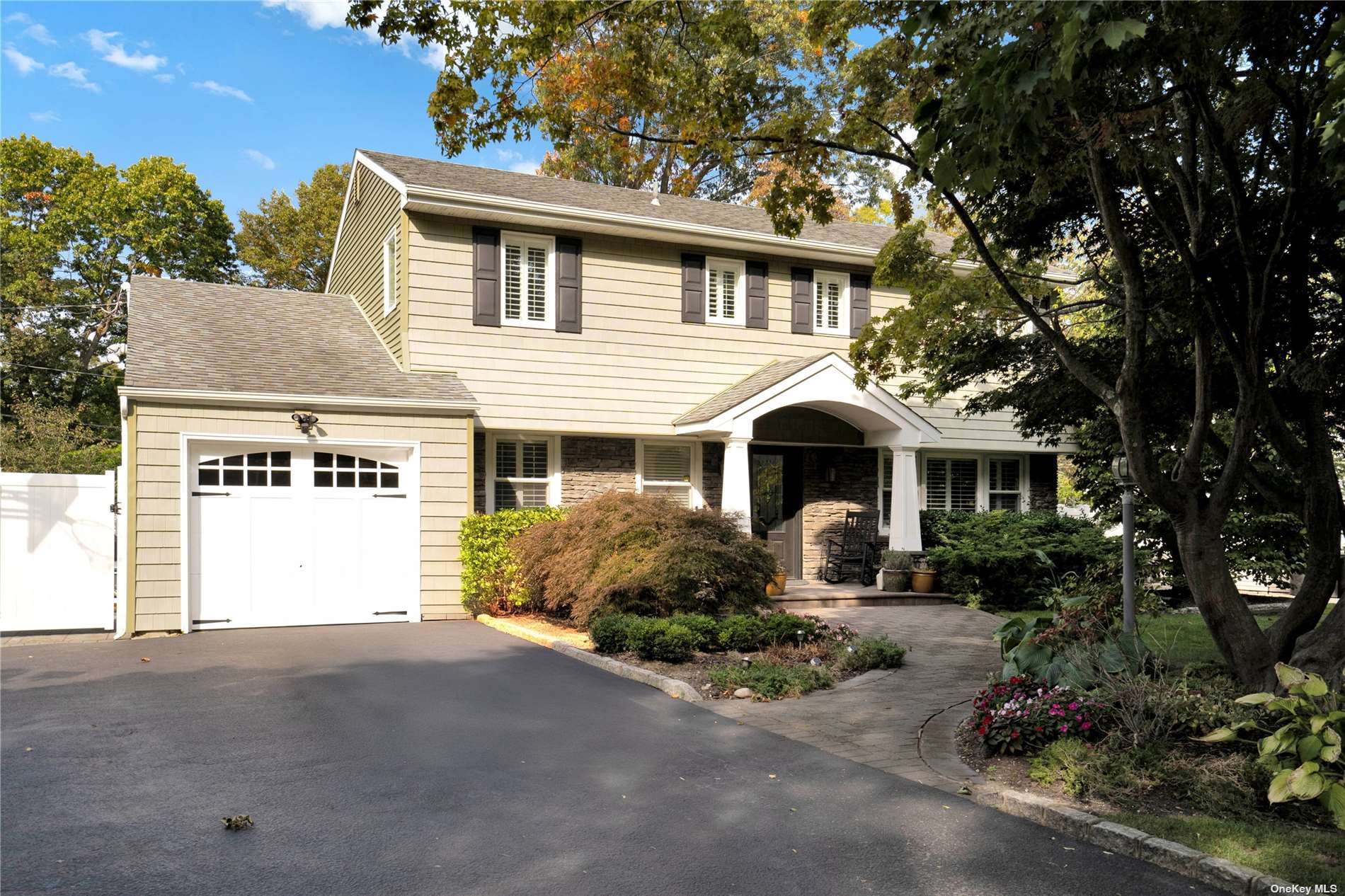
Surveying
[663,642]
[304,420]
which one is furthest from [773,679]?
[304,420]

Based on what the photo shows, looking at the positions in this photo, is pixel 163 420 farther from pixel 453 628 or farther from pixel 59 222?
pixel 59 222

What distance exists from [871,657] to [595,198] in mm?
10450

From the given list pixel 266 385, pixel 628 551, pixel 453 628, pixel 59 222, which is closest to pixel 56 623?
pixel 266 385

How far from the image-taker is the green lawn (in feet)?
14.1

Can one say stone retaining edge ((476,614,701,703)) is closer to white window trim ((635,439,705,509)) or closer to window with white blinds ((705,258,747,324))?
white window trim ((635,439,705,509))

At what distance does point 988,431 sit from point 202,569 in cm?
1440

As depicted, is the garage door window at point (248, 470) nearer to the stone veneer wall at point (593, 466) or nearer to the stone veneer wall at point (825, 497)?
the stone veneer wall at point (593, 466)

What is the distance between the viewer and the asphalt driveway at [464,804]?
14.4 ft

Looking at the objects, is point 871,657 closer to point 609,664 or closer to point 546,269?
point 609,664

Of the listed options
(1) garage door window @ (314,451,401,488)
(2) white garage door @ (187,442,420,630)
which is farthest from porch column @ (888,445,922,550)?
(1) garage door window @ (314,451,401,488)

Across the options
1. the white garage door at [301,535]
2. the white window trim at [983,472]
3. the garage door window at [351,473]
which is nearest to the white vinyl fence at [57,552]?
the white garage door at [301,535]

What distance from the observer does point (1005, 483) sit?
65.9 feet

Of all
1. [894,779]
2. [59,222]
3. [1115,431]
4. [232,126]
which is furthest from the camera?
[59,222]

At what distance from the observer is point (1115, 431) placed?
11.2 meters
